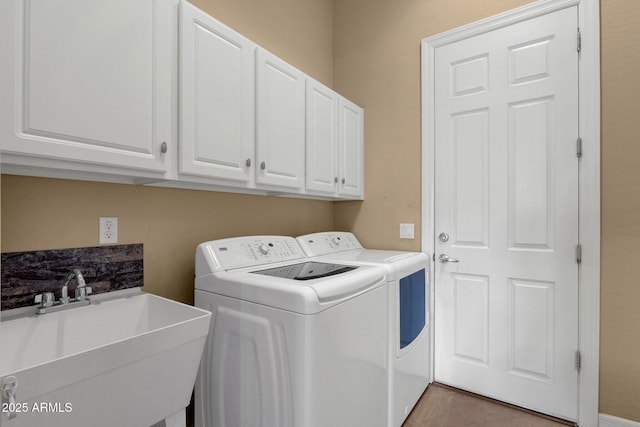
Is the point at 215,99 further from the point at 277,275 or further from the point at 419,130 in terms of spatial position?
the point at 419,130

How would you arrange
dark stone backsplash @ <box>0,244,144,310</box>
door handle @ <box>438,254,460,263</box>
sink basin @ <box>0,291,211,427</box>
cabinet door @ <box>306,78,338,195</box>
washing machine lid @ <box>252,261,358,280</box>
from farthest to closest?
1. door handle @ <box>438,254,460,263</box>
2. cabinet door @ <box>306,78,338,195</box>
3. washing machine lid @ <box>252,261,358,280</box>
4. dark stone backsplash @ <box>0,244,144,310</box>
5. sink basin @ <box>0,291,211,427</box>

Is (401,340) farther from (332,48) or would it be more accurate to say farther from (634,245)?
(332,48)

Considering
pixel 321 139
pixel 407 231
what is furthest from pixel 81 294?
pixel 407 231

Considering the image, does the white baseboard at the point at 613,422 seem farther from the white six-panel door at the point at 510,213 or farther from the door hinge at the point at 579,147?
the door hinge at the point at 579,147

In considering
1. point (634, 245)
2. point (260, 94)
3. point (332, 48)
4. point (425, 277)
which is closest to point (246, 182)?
point (260, 94)

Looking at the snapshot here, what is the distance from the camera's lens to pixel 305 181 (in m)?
1.99

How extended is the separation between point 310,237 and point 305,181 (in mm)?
399

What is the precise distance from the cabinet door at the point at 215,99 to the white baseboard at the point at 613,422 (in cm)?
238

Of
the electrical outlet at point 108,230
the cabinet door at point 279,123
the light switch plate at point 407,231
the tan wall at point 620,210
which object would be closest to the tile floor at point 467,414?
the tan wall at point 620,210

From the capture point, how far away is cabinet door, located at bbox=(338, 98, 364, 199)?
2.36 m

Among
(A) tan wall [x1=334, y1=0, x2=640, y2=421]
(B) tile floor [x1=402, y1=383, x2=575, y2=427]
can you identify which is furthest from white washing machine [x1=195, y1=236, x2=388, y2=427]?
(A) tan wall [x1=334, y1=0, x2=640, y2=421]

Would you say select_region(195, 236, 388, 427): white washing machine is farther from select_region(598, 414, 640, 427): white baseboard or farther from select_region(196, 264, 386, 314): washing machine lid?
select_region(598, 414, 640, 427): white baseboard

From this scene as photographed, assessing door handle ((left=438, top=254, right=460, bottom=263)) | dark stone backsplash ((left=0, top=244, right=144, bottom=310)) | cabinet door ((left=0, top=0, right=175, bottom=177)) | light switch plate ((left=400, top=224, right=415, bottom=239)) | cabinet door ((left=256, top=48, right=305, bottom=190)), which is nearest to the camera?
cabinet door ((left=0, top=0, right=175, bottom=177))

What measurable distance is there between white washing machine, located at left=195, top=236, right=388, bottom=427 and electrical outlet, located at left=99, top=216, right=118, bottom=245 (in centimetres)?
37
